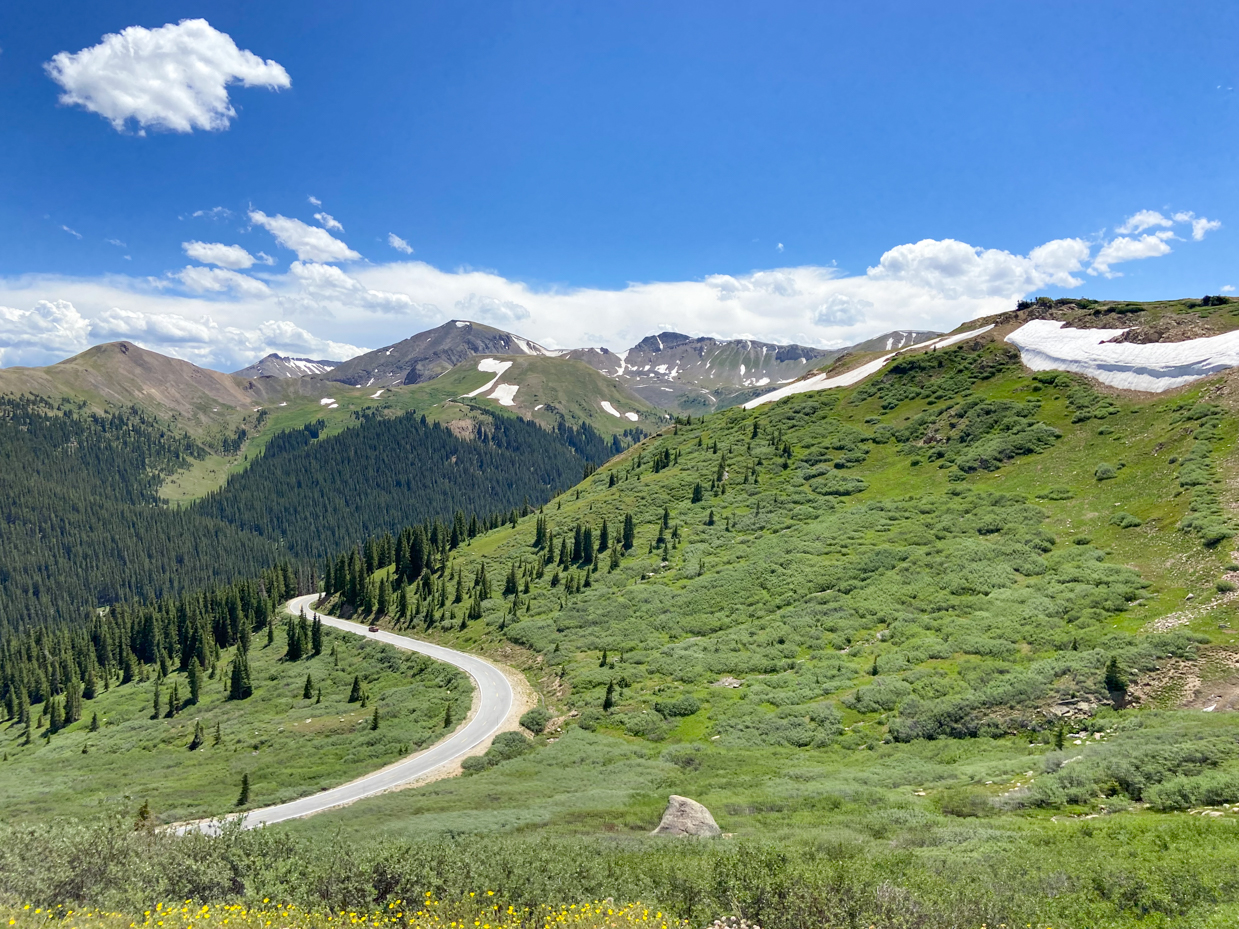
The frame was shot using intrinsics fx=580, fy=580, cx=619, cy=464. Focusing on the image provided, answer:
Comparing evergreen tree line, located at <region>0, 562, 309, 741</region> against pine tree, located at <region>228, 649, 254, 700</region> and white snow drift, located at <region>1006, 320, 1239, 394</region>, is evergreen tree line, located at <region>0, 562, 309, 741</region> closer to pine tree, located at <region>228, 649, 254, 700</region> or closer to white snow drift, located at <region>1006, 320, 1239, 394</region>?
pine tree, located at <region>228, 649, 254, 700</region>

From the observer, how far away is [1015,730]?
33.8 meters

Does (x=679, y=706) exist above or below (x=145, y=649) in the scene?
above

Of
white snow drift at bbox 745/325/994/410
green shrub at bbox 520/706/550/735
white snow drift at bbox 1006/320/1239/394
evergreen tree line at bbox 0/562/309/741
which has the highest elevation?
white snow drift at bbox 745/325/994/410

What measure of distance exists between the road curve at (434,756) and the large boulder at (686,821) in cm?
1760

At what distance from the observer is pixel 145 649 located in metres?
129

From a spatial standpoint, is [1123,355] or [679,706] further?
[1123,355]

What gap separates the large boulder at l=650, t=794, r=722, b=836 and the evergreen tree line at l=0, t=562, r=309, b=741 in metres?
88.2

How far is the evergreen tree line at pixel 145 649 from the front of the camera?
97188mm

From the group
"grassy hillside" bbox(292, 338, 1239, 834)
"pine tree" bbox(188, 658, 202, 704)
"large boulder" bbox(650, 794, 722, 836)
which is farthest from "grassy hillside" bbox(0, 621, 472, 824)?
"large boulder" bbox(650, 794, 722, 836)

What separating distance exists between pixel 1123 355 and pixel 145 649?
7750 inches

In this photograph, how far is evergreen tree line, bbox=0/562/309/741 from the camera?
9719 centimetres

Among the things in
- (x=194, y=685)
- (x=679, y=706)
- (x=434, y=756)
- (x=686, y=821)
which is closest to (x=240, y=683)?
(x=194, y=685)

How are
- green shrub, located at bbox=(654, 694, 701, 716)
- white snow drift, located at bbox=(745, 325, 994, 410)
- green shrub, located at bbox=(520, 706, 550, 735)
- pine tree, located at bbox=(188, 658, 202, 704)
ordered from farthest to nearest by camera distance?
white snow drift, located at bbox=(745, 325, 994, 410) → pine tree, located at bbox=(188, 658, 202, 704) → green shrub, located at bbox=(520, 706, 550, 735) → green shrub, located at bbox=(654, 694, 701, 716)

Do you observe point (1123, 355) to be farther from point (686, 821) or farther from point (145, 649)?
point (145, 649)
